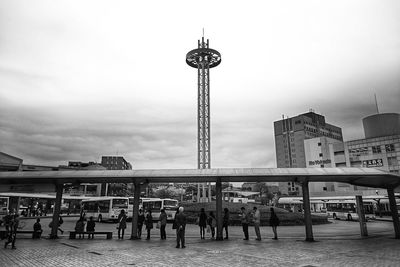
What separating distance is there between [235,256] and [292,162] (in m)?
143

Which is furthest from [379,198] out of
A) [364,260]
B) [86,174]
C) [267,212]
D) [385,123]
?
[385,123]

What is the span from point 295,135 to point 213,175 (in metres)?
136

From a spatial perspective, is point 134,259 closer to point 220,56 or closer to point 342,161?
point 220,56

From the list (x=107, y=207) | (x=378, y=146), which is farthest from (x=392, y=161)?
(x=107, y=207)

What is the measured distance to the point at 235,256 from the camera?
10.5m

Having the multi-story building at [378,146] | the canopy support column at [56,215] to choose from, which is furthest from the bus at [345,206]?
the canopy support column at [56,215]

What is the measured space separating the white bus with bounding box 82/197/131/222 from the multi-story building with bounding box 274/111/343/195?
108183mm

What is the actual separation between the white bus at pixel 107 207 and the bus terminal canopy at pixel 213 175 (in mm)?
17552

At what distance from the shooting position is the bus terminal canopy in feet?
48.5

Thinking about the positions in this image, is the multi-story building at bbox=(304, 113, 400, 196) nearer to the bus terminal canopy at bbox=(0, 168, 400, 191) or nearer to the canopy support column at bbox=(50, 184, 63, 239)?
the bus terminal canopy at bbox=(0, 168, 400, 191)

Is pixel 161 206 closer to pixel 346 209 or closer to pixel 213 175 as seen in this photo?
pixel 213 175

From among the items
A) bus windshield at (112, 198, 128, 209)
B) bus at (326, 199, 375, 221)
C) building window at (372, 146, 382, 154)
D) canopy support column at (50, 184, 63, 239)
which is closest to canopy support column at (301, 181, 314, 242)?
canopy support column at (50, 184, 63, 239)

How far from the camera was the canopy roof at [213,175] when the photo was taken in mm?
14773

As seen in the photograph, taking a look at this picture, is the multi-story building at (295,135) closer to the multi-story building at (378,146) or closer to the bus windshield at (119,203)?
the multi-story building at (378,146)
